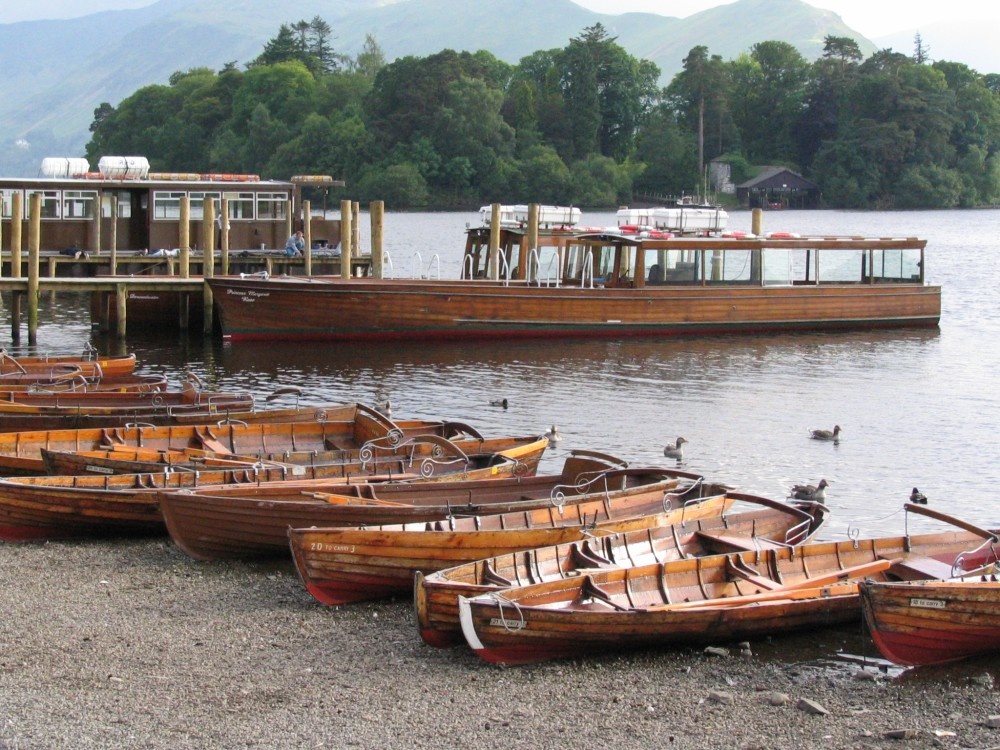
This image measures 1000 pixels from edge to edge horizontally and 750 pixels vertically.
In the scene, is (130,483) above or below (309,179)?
below

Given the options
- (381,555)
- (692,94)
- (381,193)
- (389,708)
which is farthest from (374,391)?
(692,94)

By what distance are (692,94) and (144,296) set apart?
13025 centimetres

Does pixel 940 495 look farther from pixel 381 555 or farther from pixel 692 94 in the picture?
pixel 692 94

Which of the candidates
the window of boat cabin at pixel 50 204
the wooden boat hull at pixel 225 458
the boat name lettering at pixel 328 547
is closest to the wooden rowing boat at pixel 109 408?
the wooden boat hull at pixel 225 458

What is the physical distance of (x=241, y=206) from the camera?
47.7 m

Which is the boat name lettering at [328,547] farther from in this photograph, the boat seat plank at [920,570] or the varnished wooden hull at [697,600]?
the boat seat plank at [920,570]

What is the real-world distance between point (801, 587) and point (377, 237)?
27.9 metres

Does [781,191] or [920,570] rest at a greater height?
[781,191]

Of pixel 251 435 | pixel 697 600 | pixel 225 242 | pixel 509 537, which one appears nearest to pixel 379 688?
pixel 509 537

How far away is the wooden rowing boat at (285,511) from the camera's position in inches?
616

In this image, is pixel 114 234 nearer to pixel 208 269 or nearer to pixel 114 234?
pixel 114 234

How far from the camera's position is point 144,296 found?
3956 cm

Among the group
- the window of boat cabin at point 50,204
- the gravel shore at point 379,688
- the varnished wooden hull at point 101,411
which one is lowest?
the gravel shore at point 379,688

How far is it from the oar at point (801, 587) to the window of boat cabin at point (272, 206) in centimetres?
Result: 3581
